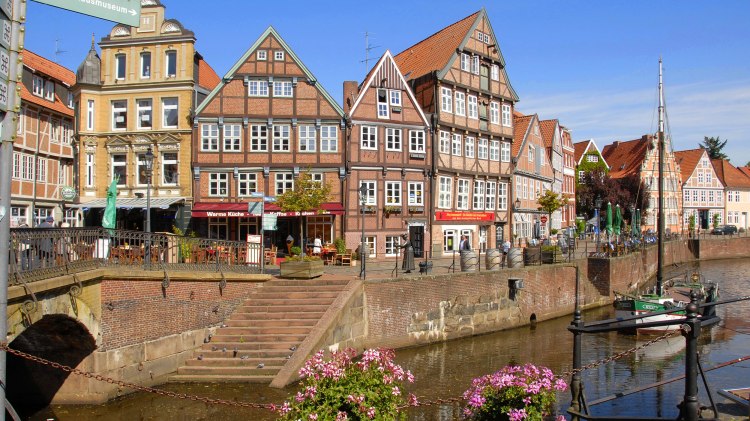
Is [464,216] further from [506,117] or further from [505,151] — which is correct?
[506,117]

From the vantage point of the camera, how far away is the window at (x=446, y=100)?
35.8 meters

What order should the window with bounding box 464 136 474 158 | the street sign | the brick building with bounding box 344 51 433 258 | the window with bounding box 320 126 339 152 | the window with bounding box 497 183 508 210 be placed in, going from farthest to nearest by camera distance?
1. the window with bounding box 497 183 508 210
2. the window with bounding box 464 136 474 158
3. the brick building with bounding box 344 51 433 258
4. the window with bounding box 320 126 339 152
5. the street sign

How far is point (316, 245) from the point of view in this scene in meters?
29.8

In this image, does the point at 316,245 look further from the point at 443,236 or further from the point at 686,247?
the point at 686,247

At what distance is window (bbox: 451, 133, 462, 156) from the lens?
36500 millimetres

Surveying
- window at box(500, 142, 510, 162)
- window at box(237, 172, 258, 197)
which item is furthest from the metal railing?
window at box(500, 142, 510, 162)

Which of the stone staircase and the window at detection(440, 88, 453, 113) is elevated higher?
the window at detection(440, 88, 453, 113)

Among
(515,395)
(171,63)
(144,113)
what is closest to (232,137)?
(144,113)

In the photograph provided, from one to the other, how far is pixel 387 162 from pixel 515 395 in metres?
27.0

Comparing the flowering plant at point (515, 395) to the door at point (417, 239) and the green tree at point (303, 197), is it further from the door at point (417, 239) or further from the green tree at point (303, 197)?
the door at point (417, 239)

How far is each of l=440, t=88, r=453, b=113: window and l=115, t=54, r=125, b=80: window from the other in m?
17.3

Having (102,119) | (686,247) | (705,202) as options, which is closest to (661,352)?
(102,119)

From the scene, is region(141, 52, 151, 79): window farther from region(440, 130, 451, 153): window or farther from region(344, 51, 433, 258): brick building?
region(440, 130, 451, 153): window

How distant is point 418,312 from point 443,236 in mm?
14246
